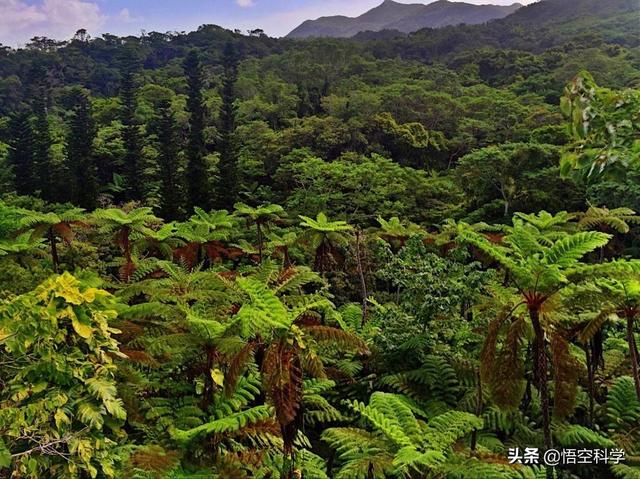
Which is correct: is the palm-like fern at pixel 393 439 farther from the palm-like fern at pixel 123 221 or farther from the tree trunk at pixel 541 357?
the palm-like fern at pixel 123 221

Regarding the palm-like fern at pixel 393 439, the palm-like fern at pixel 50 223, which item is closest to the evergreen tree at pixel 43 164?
the palm-like fern at pixel 50 223

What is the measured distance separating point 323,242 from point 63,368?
8.12 m

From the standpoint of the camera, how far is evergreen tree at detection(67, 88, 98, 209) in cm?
2008

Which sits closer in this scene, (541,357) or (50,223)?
(541,357)

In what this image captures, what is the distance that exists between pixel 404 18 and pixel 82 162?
134 m

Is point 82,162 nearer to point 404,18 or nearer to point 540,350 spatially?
point 540,350

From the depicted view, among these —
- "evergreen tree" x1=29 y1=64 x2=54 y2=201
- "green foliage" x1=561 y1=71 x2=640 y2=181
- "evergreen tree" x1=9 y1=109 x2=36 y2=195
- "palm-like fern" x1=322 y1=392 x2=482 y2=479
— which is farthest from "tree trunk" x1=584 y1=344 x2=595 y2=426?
"evergreen tree" x1=9 y1=109 x2=36 y2=195

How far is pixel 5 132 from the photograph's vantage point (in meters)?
33.7

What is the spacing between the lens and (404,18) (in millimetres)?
137875

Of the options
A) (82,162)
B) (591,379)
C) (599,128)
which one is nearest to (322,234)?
(591,379)

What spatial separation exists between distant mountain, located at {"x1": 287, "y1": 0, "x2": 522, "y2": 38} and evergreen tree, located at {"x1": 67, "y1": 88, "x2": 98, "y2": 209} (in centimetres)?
10412

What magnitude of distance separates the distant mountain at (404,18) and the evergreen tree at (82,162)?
104 m

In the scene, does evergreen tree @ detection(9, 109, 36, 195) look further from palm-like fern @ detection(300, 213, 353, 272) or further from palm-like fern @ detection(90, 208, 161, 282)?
palm-like fern @ detection(300, 213, 353, 272)

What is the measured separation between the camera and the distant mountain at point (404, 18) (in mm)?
124562
